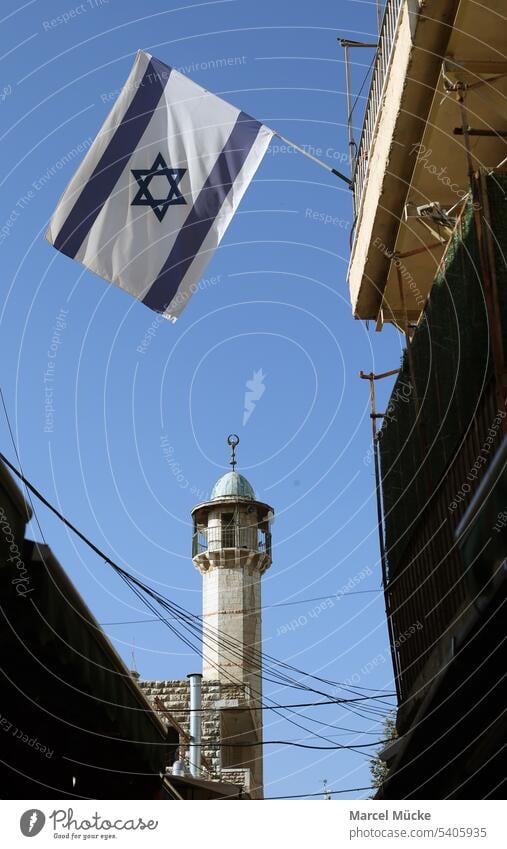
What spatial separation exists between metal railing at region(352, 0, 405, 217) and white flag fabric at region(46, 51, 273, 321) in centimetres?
150

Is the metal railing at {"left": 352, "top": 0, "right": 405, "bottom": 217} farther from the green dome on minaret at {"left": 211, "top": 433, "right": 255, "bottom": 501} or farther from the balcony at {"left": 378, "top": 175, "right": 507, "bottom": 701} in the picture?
the green dome on minaret at {"left": 211, "top": 433, "right": 255, "bottom": 501}

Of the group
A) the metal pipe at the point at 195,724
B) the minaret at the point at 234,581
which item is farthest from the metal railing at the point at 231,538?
the metal pipe at the point at 195,724

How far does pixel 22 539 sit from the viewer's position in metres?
6.89

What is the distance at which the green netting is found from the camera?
848 cm

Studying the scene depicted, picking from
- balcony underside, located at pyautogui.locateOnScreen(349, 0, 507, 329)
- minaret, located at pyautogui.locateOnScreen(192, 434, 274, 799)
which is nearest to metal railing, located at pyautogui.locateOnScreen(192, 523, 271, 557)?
minaret, located at pyautogui.locateOnScreen(192, 434, 274, 799)

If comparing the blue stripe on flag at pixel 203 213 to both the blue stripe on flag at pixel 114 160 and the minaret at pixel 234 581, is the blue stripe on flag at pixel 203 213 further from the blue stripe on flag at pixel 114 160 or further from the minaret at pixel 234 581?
the minaret at pixel 234 581

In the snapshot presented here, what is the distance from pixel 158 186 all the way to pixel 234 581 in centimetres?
2580

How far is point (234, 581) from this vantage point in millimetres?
35125

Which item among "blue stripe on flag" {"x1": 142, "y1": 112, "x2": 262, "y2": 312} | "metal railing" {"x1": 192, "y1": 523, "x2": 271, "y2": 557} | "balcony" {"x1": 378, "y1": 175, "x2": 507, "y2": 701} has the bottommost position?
"balcony" {"x1": 378, "y1": 175, "x2": 507, "y2": 701}

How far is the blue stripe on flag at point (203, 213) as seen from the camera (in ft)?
33.3

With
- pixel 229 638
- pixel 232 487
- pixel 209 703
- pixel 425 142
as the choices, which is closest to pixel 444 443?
pixel 425 142
